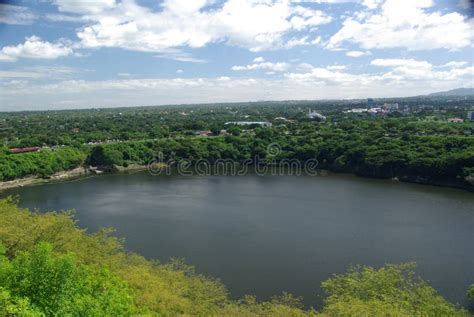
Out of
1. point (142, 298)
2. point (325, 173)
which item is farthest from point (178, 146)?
point (142, 298)

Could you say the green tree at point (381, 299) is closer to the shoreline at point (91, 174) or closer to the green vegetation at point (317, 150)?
the shoreline at point (91, 174)

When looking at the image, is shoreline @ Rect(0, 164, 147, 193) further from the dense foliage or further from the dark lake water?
the dark lake water

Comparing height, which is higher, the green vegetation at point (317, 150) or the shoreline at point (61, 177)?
the green vegetation at point (317, 150)

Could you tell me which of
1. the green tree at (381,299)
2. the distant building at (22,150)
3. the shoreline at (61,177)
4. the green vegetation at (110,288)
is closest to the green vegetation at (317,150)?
the shoreline at (61,177)

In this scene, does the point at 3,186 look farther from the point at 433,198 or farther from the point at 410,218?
the point at 433,198

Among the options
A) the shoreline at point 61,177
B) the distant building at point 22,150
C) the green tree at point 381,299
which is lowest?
the shoreline at point 61,177

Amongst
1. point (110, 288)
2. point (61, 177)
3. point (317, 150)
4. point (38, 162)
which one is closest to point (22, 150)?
point (38, 162)

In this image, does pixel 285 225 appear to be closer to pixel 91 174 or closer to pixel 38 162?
pixel 91 174
